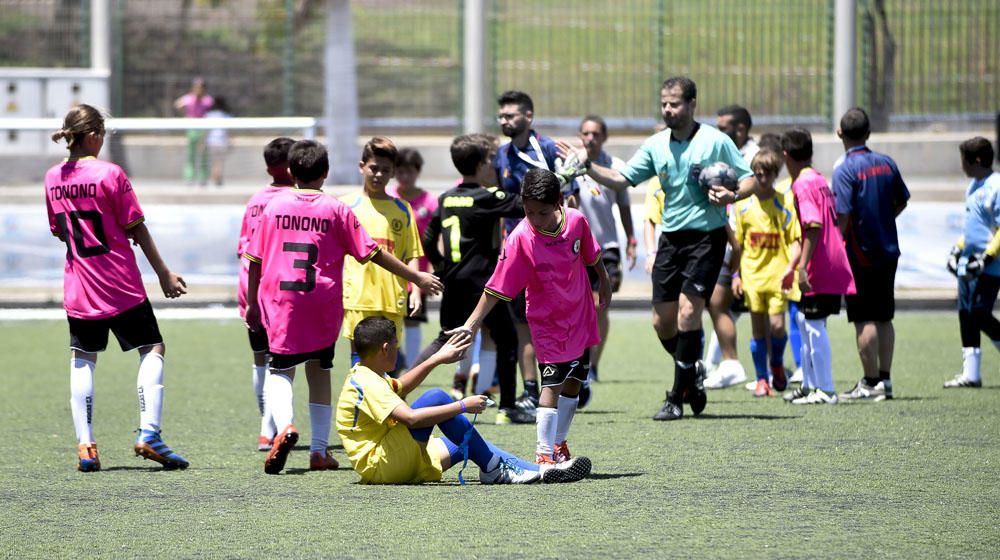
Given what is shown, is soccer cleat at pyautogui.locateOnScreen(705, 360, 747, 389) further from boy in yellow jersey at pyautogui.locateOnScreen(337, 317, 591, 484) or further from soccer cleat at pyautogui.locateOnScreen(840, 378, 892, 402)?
boy in yellow jersey at pyautogui.locateOnScreen(337, 317, 591, 484)

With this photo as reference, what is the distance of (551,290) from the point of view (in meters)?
7.53

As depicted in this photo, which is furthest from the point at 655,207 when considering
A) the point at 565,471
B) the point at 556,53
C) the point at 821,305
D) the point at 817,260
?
the point at 556,53

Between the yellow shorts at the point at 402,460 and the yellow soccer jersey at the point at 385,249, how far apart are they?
6.09ft

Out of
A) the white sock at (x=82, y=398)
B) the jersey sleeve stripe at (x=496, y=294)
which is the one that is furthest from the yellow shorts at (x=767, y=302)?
the white sock at (x=82, y=398)

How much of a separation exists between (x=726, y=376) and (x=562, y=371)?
3.99 meters

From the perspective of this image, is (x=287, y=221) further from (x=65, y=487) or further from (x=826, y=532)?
(x=826, y=532)

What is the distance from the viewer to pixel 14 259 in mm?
18484

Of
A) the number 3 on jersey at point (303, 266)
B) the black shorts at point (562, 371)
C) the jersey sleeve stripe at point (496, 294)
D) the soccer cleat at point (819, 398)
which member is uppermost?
the number 3 on jersey at point (303, 266)

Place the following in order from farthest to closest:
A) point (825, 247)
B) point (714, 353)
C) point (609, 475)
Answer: point (714, 353) < point (825, 247) < point (609, 475)

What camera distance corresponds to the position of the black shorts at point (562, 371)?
7.53 metres

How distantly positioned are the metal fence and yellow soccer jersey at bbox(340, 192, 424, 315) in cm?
1512

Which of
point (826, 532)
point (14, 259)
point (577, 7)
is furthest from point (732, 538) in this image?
point (577, 7)

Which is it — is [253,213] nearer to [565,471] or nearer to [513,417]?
[513,417]

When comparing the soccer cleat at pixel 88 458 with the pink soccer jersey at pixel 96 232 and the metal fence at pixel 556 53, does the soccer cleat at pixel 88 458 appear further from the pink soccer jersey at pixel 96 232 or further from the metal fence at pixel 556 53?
the metal fence at pixel 556 53
